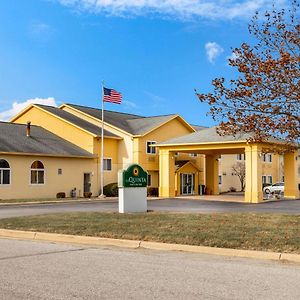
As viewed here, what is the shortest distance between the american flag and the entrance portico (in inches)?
200

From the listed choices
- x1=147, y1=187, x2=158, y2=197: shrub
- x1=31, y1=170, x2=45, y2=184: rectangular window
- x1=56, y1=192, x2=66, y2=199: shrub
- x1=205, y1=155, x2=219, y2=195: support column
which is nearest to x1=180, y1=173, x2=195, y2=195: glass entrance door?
x1=205, y1=155, x2=219, y2=195: support column

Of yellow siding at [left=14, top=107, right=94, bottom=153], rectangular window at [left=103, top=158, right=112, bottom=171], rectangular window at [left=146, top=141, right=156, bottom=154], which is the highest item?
yellow siding at [left=14, top=107, right=94, bottom=153]

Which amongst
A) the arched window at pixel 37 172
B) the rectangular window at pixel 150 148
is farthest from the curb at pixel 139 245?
the rectangular window at pixel 150 148

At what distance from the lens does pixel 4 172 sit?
36.4m

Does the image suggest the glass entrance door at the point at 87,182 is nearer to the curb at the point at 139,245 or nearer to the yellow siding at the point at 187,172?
the yellow siding at the point at 187,172

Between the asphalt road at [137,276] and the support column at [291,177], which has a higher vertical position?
the support column at [291,177]

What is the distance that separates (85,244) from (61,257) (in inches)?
109

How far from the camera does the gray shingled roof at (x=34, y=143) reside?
37750mm

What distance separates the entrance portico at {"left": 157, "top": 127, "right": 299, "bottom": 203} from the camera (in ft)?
117

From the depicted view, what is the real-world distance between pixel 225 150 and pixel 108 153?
34.2 ft

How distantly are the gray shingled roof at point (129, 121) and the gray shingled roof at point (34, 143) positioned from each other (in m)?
4.75

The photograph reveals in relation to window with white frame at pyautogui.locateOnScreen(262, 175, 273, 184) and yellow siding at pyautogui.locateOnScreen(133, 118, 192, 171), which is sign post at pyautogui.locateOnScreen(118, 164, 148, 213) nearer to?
yellow siding at pyautogui.locateOnScreen(133, 118, 192, 171)

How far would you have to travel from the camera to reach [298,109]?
1653 centimetres

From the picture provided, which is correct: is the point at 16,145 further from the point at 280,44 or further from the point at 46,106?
the point at 280,44
